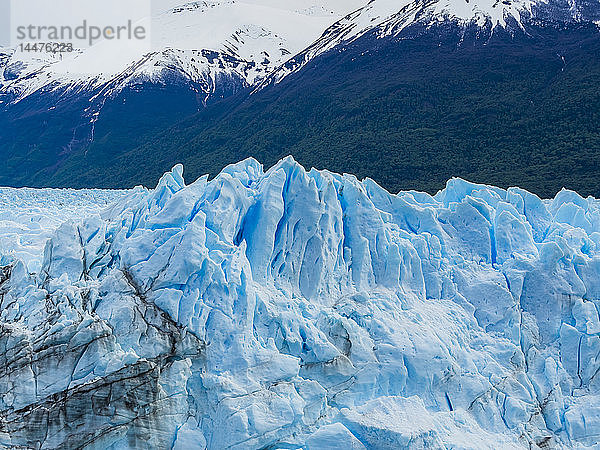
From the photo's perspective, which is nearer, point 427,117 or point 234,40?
point 427,117

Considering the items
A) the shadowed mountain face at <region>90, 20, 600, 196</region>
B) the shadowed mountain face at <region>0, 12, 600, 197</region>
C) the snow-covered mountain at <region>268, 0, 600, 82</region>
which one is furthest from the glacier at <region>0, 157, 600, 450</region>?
the snow-covered mountain at <region>268, 0, 600, 82</region>

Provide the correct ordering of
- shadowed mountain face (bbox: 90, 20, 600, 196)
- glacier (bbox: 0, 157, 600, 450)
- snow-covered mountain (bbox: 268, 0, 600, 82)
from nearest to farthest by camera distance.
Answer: glacier (bbox: 0, 157, 600, 450)
shadowed mountain face (bbox: 90, 20, 600, 196)
snow-covered mountain (bbox: 268, 0, 600, 82)

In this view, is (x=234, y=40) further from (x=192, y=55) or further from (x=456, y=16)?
(x=456, y=16)

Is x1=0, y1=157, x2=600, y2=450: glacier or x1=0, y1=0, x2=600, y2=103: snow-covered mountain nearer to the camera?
x1=0, y1=157, x2=600, y2=450: glacier

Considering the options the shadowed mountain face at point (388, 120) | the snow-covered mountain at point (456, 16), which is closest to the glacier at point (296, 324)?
the shadowed mountain face at point (388, 120)

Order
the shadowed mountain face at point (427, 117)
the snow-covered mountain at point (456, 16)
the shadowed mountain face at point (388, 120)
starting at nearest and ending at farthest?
the shadowed mountain face at point (427, 117) < the shadowed mountain face at point (388, 120) < the snow-covered mountain at point (456, 16)

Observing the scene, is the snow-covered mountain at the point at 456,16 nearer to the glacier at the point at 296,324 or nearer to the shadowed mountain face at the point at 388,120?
the shadowed mountain face at the point at 388,120

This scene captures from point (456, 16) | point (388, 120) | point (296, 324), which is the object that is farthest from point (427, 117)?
point (296, 324)

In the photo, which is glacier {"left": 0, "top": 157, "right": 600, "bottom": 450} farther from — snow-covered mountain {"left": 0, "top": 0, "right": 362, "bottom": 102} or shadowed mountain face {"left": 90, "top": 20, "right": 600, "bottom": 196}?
snow-covered mountain {"left": 0, "top": 0, "right": 362, "bottom": 102}
